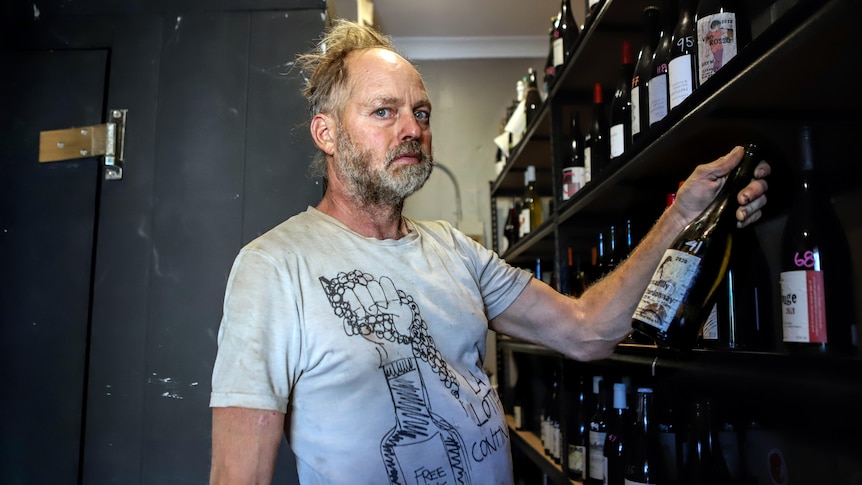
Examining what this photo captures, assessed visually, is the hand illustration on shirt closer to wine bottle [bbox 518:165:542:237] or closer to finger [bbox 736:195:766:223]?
finger [bbox 736:195:766:223]

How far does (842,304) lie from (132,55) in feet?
6.21

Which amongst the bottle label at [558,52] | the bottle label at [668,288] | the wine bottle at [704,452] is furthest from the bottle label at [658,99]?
the bottle label at [558,52]

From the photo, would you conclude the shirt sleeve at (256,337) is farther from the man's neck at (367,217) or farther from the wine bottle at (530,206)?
the wine bottle at (530,206)

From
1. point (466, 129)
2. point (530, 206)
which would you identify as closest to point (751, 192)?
point (530, 206)

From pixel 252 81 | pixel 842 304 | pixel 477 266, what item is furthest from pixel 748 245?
pixel 252 81

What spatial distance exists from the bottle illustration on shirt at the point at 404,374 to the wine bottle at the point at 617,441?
2.29ft

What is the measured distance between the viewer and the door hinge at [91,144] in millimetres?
1846

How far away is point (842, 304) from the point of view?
106 cm

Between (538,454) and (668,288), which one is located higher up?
(668,288)

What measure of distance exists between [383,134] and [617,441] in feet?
3.63

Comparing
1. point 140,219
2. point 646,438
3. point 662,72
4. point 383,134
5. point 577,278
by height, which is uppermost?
point 662,72

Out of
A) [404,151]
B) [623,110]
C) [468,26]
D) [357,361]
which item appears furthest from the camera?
[468,26]

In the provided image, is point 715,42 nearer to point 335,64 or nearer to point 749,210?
point 749,210

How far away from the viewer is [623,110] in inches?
66.3
